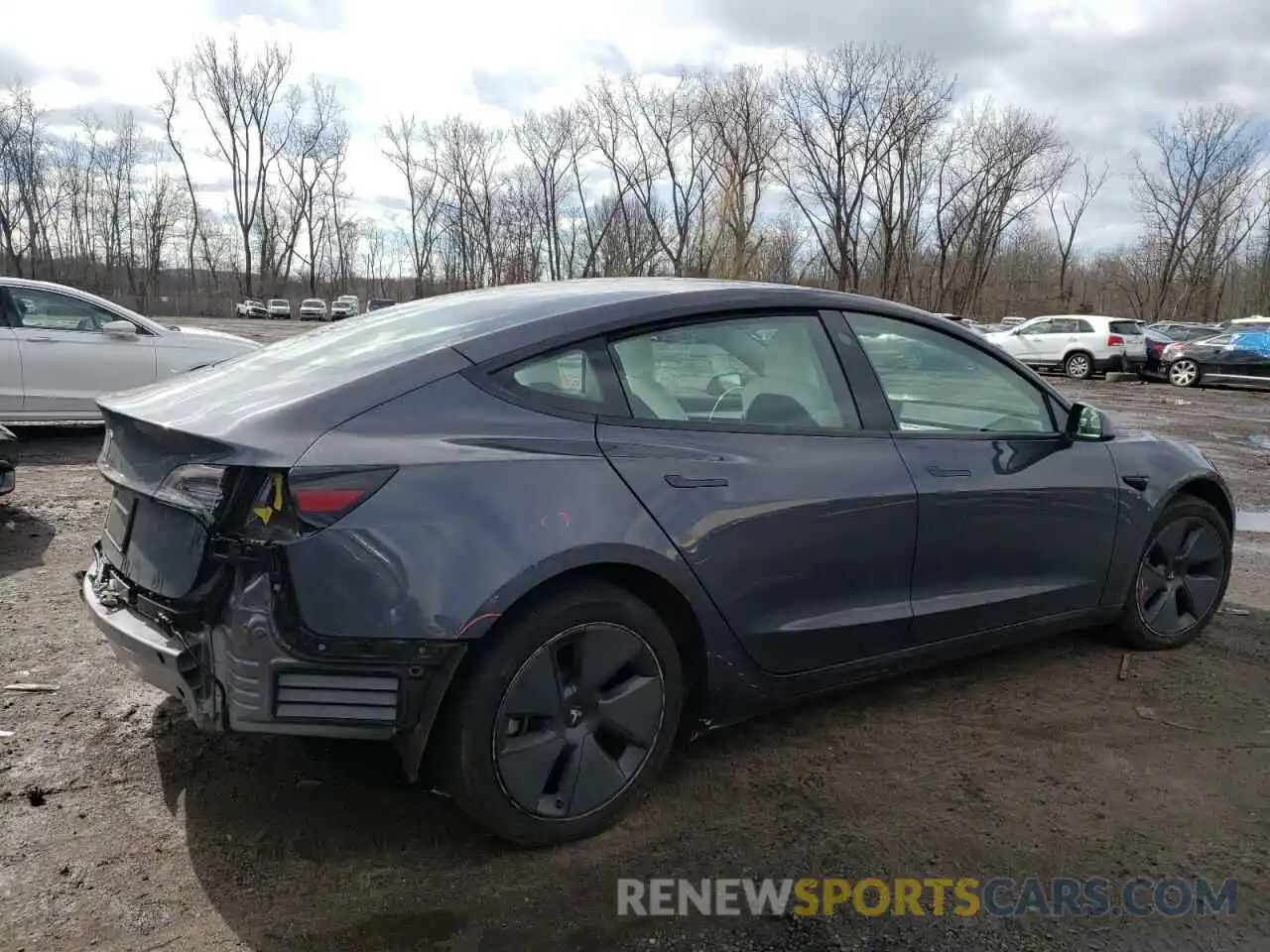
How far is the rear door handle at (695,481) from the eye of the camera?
2.56 m

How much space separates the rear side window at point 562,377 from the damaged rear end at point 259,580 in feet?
0.69

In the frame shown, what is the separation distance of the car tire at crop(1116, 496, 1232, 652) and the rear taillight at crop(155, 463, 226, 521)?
358 cm

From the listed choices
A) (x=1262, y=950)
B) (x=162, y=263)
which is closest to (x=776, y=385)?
(x=1262, y=950)

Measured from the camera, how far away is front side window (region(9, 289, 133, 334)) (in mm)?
8523

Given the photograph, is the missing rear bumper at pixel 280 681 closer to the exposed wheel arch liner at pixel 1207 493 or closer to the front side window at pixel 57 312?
the exposed wheel arch liner at pixel 1207 493

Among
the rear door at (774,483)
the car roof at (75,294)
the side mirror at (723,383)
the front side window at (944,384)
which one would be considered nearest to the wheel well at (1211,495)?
the front side window at (944,384)

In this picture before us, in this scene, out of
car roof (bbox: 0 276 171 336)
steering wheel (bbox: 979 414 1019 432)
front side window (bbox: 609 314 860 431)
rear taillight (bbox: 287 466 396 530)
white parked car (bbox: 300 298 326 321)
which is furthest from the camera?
white parked car (bbox: 300 298 326 321)

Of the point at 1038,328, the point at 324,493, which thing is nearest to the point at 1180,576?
the point at 324,493

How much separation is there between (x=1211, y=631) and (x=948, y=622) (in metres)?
2.04

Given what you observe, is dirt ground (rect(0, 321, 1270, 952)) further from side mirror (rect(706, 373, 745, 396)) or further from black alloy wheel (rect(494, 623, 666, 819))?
side mirror (rect(706, 373, 745, 396))

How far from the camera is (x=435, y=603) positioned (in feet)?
7.18

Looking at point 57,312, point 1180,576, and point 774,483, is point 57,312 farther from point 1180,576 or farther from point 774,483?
point 1180,576

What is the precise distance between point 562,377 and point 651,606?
70 cm

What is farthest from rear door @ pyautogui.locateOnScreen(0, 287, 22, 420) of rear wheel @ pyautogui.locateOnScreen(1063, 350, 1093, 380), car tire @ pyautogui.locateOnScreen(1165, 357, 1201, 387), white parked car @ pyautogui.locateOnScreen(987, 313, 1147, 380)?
car tire @ pyautogui.locateOnScreen(1165, 357, 1201, 387)
